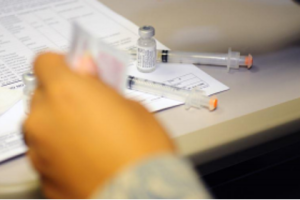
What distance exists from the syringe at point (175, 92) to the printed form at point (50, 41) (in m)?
0.01

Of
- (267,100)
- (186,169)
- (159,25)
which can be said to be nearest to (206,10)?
(159,25)

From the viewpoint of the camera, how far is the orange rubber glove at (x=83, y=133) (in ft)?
1.19

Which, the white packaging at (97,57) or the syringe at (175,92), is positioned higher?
the white packaging at (97,57)

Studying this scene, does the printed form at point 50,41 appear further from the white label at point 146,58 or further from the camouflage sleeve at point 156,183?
the camouflage sleeve at point 156,183

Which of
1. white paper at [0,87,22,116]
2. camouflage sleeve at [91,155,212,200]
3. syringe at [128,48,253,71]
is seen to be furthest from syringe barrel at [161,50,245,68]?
camouflage sleeve at [91,155,212,200]

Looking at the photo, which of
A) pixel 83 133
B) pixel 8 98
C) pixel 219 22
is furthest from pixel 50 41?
pixel 83 133

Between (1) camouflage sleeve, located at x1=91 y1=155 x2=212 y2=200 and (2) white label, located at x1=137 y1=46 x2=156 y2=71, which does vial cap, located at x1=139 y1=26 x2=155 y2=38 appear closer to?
(2) white label, located at x1=137 y1=46 x2=156 y2=71

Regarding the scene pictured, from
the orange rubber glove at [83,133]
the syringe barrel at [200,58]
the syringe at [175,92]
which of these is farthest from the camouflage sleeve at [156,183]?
the syringe barrel at [200,58]

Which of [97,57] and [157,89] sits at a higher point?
[97,57]

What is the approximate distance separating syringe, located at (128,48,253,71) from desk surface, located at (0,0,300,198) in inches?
0.5

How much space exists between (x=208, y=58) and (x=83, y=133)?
1.26 ft

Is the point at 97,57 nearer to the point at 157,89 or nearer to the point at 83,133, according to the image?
the point at 83,133

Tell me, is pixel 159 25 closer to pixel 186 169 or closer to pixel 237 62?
pixel 237 62

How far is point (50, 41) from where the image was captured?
761 mm
